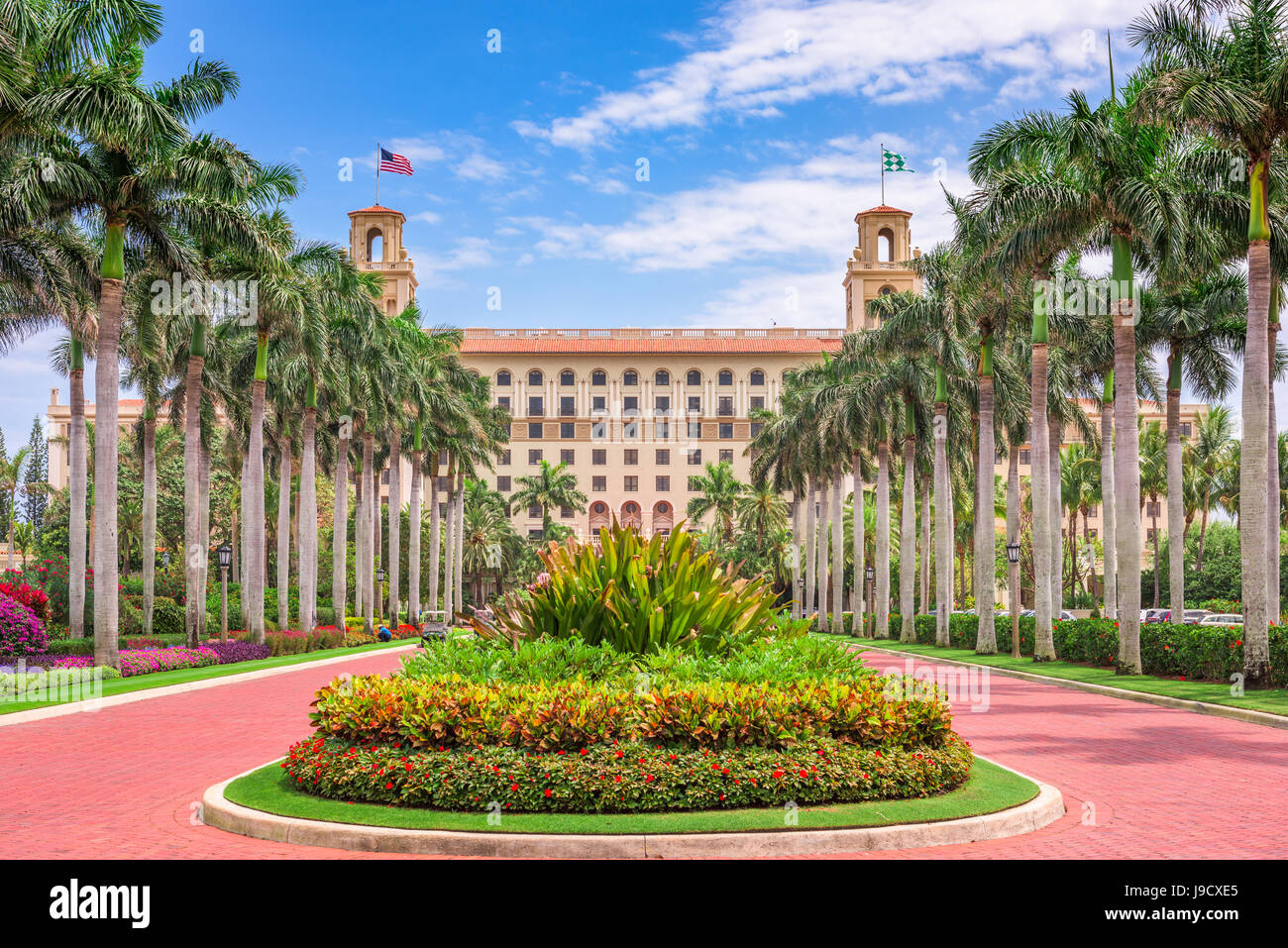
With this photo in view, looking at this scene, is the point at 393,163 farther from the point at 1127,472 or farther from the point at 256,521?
the point at 1127,472

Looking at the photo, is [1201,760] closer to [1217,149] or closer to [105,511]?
[1217,149]

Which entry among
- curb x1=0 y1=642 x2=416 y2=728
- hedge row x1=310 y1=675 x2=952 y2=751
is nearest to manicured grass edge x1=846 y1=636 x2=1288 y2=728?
hedge row x1=310 y1=675 x2=952 y2=751

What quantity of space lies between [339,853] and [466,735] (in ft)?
5.28

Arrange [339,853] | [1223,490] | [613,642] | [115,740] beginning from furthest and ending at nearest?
[1223,490]
[115,740]
[613,642]
[339,853]

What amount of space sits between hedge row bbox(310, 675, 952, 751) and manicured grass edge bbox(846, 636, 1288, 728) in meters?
10.2

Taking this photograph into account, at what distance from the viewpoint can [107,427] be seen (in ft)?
86.5

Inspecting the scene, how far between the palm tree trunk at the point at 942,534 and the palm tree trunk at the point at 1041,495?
10.1 meters

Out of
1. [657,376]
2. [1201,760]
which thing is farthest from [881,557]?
[657,376]

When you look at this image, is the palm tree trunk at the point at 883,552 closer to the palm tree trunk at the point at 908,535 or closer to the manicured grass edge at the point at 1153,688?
the palm tree trunk at the point at 908,535

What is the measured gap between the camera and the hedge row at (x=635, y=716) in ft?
32.5

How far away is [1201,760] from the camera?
13.6 metres

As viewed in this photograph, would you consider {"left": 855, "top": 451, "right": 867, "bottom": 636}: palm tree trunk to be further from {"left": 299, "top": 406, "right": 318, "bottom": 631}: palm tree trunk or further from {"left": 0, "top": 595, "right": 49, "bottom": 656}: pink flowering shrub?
{"left": 0, "top": 595, "right": 49, "bottom": 656}: pink flowering shrub

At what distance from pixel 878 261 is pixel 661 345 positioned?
894 inches

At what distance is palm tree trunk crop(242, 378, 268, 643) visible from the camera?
37.7 metres
